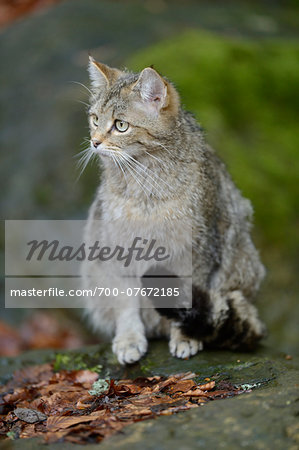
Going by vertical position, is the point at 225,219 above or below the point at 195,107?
below

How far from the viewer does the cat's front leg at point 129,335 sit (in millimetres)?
3742

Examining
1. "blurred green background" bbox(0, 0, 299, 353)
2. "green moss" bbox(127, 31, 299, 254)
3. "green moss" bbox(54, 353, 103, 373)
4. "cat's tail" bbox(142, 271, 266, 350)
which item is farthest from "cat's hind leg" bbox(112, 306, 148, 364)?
"green moss" bbox(127, 31, 299, 254)

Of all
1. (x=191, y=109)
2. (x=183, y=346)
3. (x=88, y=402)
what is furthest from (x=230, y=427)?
(x=191, y=109)

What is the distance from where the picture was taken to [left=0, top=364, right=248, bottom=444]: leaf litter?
8.01ft

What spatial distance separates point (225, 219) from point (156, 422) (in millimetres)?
1892

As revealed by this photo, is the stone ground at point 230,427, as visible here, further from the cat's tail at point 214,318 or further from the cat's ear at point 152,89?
the cat's ear at point 152,89

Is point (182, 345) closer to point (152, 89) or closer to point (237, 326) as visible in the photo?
point (237, 326)

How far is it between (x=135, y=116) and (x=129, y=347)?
1.50 metres

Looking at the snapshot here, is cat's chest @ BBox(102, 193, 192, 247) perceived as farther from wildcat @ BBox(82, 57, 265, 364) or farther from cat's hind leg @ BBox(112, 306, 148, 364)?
cat's hind leg @ BBox(112, 306, 148, 364)

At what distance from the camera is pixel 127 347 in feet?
12.4

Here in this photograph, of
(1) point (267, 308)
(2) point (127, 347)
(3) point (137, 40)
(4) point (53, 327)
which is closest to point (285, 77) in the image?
(3) point (137, 40)

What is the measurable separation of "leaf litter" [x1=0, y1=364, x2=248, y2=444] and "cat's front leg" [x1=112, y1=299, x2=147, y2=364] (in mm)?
221

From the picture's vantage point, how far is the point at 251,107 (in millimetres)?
6730

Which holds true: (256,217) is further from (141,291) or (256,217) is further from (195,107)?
(141,291)
